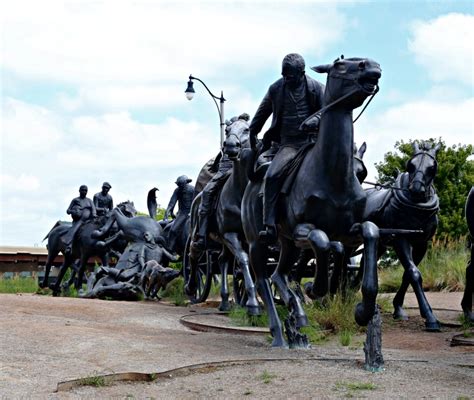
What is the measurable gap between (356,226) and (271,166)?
4.14ft

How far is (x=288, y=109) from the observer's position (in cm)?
832

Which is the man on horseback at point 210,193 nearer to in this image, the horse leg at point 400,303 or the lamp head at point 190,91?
the horse leg at point 400,303

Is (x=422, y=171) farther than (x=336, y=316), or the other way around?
(x=422, y=171)

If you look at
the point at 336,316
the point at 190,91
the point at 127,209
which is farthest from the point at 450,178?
the point at 336,316

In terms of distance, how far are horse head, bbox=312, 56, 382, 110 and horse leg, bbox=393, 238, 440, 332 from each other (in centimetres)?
434

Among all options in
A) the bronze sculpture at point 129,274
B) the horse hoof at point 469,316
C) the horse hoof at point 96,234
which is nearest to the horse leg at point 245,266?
the horse hoof at point 469,316

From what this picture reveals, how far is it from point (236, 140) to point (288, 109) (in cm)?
146

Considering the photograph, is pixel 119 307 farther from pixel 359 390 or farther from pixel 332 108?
pixel 359 390

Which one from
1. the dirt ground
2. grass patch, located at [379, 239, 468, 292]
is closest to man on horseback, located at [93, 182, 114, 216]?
grass patch, located at [379, 239, 468, 292]

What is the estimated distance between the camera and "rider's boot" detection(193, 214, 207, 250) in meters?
12.4

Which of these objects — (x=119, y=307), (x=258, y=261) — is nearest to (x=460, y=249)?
(x=119, y=307)

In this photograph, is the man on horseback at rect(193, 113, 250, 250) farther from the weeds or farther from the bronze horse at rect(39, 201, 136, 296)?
the bronze horse at rect(39, 201, 136, 296)

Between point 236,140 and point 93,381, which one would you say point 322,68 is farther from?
point 93,381

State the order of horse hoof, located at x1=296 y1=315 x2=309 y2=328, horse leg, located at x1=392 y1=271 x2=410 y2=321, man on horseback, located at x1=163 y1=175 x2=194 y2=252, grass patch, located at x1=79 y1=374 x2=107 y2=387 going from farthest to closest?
man on horseback, located at x1=163 y1=175 x2=194 y2=252, horse leg, located at x1=392 y1=271 x2=410 y2=321, horse hoof, located at x1=296 y1=315 x2=309 y2=328, grass patch, located at x1=79 y1=374 x2=107 y2=387
